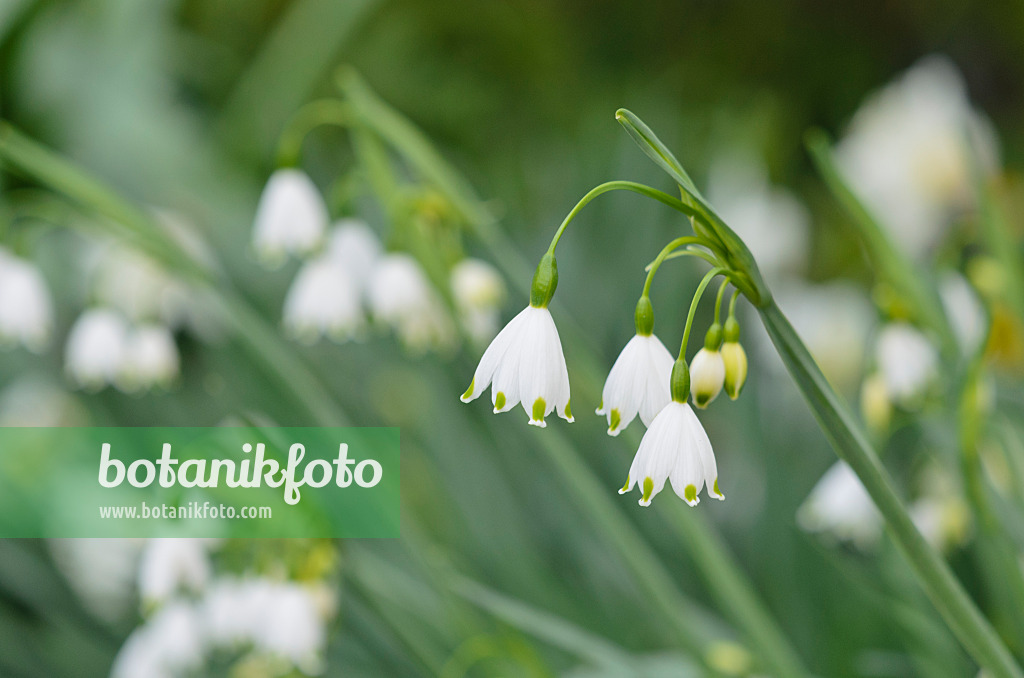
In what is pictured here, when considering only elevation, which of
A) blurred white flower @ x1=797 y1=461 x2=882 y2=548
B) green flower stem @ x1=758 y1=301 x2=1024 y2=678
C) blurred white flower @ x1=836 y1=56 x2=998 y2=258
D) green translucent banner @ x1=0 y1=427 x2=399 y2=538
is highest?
blurred white flower @ x1=836 y1=56 x2=998 y2=258

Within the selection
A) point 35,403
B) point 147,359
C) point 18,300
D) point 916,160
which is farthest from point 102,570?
point 916,160

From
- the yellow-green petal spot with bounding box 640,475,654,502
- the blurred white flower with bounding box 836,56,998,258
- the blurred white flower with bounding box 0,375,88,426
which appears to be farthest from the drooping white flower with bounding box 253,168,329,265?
the blurred white flower with bounding box 836,56,998,258

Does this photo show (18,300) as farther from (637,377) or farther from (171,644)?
(637,377)

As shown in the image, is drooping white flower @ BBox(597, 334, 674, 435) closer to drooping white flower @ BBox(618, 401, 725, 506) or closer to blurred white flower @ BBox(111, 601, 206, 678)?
drooping white flower @ BBox(618, 401, 725, 506)

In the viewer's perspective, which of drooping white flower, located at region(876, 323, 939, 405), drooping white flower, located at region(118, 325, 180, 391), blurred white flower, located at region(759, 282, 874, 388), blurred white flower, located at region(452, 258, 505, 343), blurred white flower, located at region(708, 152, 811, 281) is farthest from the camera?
blurred white flower, located at region(708, 152, 811, 281)

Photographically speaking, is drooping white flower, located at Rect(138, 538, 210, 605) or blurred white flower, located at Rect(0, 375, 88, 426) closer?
drooping white flower, located at Rect(138, 538, 210, 605)

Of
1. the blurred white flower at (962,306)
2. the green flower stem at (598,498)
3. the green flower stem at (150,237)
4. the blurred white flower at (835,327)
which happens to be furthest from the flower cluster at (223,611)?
the blurred white flower at (835,327)

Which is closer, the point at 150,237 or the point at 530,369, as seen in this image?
the point at 530,369

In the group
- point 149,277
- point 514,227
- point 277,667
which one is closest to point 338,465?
point 277,667
